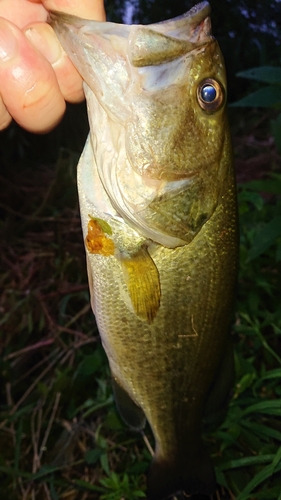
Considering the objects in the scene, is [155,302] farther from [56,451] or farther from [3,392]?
[3,392]

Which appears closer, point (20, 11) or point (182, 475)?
point (20, 11)

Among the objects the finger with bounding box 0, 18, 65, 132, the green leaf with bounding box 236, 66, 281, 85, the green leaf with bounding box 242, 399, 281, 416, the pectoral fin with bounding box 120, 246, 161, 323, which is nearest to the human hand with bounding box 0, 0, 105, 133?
the finger with bounding box 0, 18, 65, 132

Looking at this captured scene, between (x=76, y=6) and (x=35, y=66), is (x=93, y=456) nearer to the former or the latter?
(x=35, y=66)

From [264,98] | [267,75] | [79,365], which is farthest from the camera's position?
[79,365]

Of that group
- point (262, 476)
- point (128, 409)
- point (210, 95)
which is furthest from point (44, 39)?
point (262, 476)

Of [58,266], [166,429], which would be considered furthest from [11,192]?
[166,429]

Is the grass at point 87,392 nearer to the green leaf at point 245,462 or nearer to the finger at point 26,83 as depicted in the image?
the green leaf at point 245,462

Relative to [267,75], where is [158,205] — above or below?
above
